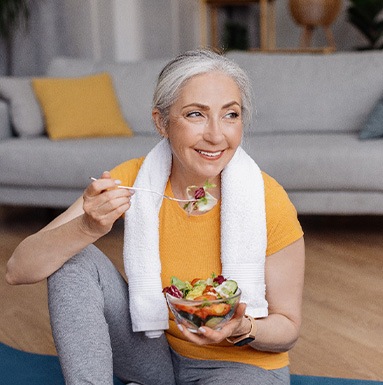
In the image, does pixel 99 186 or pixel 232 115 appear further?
pixel 232 115

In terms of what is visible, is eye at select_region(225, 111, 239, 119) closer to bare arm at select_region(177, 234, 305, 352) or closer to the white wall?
bare arm at select_region(177, 234, 305, 352)

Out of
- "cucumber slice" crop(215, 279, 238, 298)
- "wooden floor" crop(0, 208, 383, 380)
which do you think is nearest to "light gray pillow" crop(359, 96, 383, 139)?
"wooden floor" crop(0, 208, 383, 380)

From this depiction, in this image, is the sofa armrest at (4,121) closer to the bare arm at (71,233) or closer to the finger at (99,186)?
the bare arm at (71,233)

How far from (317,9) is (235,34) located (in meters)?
0.86

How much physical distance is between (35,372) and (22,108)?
6.58 feet

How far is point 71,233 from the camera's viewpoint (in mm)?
1392

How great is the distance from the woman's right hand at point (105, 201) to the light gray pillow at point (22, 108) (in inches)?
100

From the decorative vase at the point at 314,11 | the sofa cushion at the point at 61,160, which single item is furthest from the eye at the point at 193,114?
the decorative vase at the point at 314,11

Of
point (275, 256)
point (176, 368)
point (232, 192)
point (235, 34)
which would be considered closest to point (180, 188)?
point (232, 192)

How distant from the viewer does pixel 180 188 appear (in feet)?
5.09

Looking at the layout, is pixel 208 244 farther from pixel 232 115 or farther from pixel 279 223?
pixel 232 115

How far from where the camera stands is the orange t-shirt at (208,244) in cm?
148

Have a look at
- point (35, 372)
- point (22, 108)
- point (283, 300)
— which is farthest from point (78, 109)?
point (283, 300)

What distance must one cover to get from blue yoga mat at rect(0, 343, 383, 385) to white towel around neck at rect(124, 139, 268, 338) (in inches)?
18.4
